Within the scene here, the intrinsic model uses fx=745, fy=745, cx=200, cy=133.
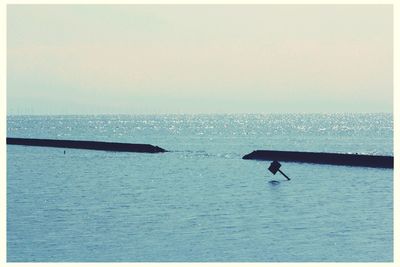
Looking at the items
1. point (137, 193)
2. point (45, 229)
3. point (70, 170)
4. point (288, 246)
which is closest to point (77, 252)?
point (45, 229)

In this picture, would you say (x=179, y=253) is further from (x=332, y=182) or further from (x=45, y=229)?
(x=332, y=182)

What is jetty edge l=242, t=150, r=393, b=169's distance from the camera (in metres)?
58.9

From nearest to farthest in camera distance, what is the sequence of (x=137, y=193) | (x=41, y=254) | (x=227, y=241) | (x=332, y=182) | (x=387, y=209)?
1. (x=41, y=254)
2. (x=227, y=241)
3. (x=387, y=209)
4. (x=137, y=193)
5. (x=332, y=182)

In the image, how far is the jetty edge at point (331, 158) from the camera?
5888cm

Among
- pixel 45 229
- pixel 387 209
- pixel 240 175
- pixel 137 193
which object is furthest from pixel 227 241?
pixel 240 175

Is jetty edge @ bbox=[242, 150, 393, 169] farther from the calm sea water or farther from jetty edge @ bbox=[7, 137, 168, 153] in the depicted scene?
jetty edge @ bbox=[7, 137, 168, 153]

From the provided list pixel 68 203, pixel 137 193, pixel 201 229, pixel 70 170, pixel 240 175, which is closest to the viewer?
pixel 201 229

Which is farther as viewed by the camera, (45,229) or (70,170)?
(70,170)

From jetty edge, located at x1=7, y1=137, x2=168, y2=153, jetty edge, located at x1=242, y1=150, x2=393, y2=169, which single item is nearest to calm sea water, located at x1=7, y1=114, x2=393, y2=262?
jetty edge, located at x1=242, y1=150, x2=393, y2=169

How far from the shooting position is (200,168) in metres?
65.8

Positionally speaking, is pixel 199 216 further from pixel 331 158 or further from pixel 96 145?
pixel 96 145

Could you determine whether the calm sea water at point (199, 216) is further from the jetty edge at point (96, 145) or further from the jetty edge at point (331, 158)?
the jetty edge at point (96, 145)

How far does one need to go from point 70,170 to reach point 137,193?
21003 millimetres

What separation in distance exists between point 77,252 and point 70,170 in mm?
39485
